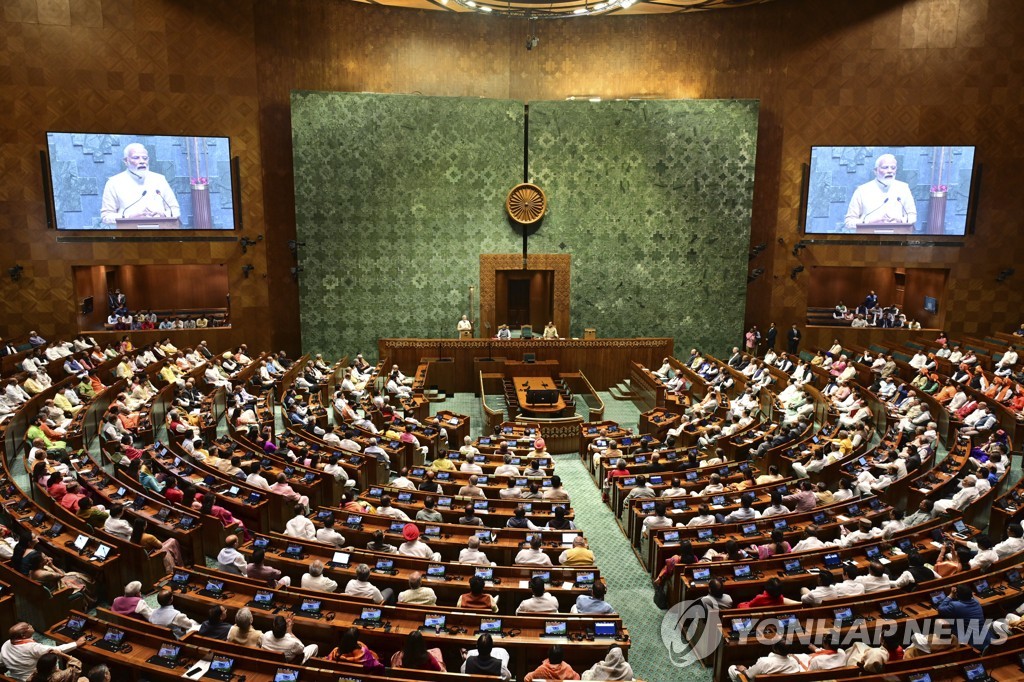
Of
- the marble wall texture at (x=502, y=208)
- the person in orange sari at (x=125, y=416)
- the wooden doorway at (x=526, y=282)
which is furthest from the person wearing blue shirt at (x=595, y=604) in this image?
the marble wall texture at (x=502, y=208)

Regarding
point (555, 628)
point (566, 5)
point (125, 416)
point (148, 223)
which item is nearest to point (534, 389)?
point (125, 416)

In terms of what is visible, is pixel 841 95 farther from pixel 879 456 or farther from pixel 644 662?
pixel 644 662

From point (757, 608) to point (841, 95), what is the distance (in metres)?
20.6

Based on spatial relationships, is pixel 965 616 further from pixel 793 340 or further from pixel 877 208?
pixel 877 208

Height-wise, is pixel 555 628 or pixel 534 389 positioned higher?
pixel 555 628

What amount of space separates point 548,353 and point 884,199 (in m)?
12.5

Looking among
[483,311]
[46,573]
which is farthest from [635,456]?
[483,311]

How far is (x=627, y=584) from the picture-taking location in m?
8.98

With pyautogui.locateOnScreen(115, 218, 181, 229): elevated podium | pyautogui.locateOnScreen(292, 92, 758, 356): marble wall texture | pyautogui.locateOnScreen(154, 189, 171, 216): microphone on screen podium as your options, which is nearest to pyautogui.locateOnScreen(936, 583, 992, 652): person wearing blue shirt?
Answer: pyautogui.locateOnScreen(292, 92, 758, 356): marble wall texture

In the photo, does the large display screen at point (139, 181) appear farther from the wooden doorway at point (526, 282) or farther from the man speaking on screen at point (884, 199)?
the man speaking on screen at point (884, 199)

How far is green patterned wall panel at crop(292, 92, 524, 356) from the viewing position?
A: 71.4ft

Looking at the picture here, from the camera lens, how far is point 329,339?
2283 centimetres

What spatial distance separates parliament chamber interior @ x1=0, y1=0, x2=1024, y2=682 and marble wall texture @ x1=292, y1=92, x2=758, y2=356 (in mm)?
100

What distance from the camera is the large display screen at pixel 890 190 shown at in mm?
21703
